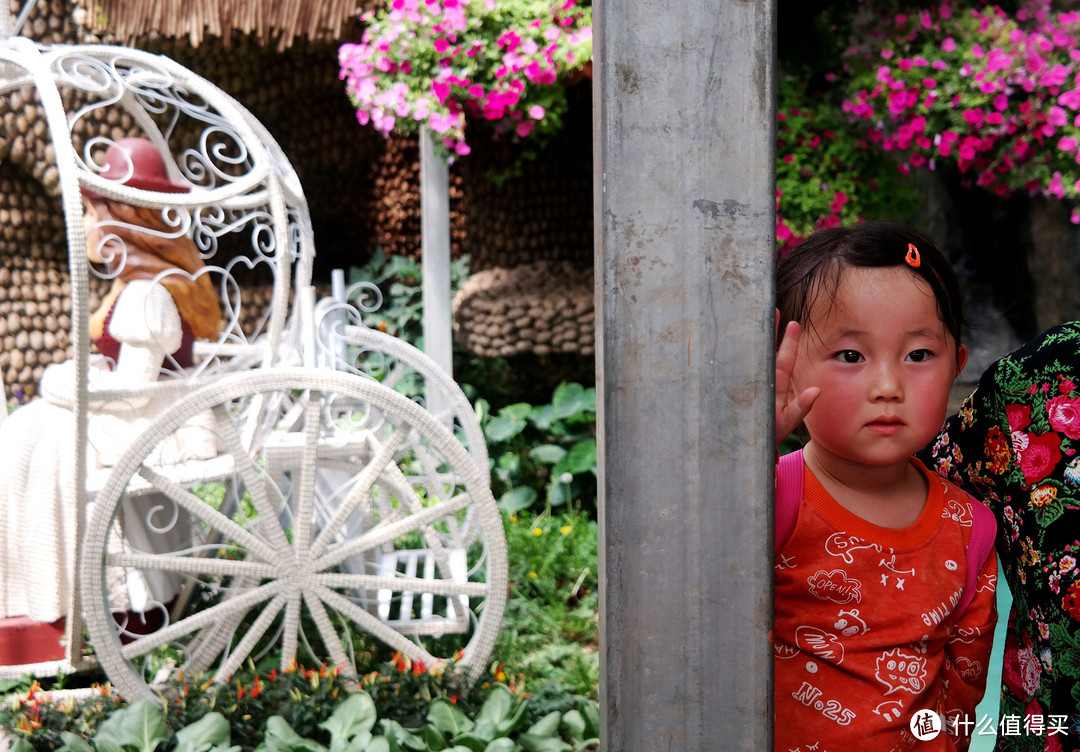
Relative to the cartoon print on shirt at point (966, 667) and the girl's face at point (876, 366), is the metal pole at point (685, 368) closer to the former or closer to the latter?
the girl's face at point (876, 366)

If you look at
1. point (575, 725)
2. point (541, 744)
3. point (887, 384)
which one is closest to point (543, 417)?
point (575, 725)

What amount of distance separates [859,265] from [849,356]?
118 millimetres

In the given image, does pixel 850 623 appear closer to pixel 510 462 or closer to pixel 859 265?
pixel 859 265

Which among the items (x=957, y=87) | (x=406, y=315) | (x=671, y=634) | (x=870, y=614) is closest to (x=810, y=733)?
(x=870, y=614)

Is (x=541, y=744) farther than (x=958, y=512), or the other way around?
(x=541, y=744)

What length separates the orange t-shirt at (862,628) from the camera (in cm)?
107

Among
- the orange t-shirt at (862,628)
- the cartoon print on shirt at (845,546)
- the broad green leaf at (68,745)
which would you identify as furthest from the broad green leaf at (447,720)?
the cartoon print on shirt at (845,546)

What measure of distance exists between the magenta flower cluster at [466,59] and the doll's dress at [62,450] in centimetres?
147

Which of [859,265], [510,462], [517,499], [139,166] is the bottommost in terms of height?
[517,499]

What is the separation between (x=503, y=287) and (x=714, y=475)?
3.49 metres

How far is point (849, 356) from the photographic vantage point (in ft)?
3.57

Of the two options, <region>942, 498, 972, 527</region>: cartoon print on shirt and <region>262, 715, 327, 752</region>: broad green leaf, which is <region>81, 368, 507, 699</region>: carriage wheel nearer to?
<region>262, 715, 327, 752</region>: broad green leaf

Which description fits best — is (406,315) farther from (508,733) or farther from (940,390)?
(940,390)

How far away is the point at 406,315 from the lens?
479 cm
